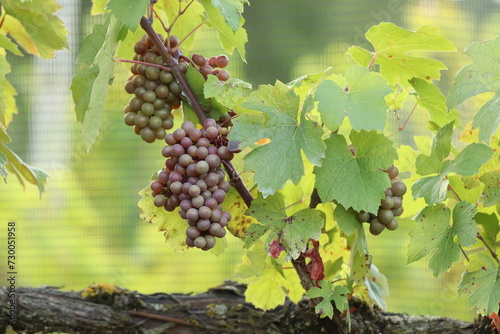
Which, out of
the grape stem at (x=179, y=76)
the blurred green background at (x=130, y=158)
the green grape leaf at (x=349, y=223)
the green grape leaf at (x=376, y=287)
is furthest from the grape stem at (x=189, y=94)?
the blurred green background at (x=130, y=158)

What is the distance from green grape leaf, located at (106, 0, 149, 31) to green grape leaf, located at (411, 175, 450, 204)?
36 centimetres

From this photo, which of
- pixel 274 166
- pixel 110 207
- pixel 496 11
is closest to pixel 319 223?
pixel 274 166

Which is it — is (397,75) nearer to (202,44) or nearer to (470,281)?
(470,281)

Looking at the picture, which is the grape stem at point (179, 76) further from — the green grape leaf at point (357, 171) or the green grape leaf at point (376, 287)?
the green grape leaf at point (376, 287)

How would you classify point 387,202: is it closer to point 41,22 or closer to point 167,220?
point 167,220

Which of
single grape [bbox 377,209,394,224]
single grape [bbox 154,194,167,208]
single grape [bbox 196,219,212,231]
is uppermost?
single grape [bbox 154,194,167,208]

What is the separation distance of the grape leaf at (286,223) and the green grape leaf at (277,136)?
7cm

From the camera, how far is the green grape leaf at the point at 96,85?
65 cm

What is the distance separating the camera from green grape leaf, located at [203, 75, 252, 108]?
678 millimetres

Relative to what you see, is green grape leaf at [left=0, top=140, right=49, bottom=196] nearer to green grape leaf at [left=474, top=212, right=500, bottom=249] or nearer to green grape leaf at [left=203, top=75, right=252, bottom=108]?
green grape leaf at [left=203, top=75, right=252, bottom=108]

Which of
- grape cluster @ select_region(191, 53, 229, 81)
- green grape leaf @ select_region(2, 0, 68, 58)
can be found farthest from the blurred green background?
grape cluster @ select_region(191, 53, 229, 81)

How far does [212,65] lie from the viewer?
0.76 m

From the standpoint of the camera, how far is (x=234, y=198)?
0.75 meters

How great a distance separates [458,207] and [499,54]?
18 centimetres
